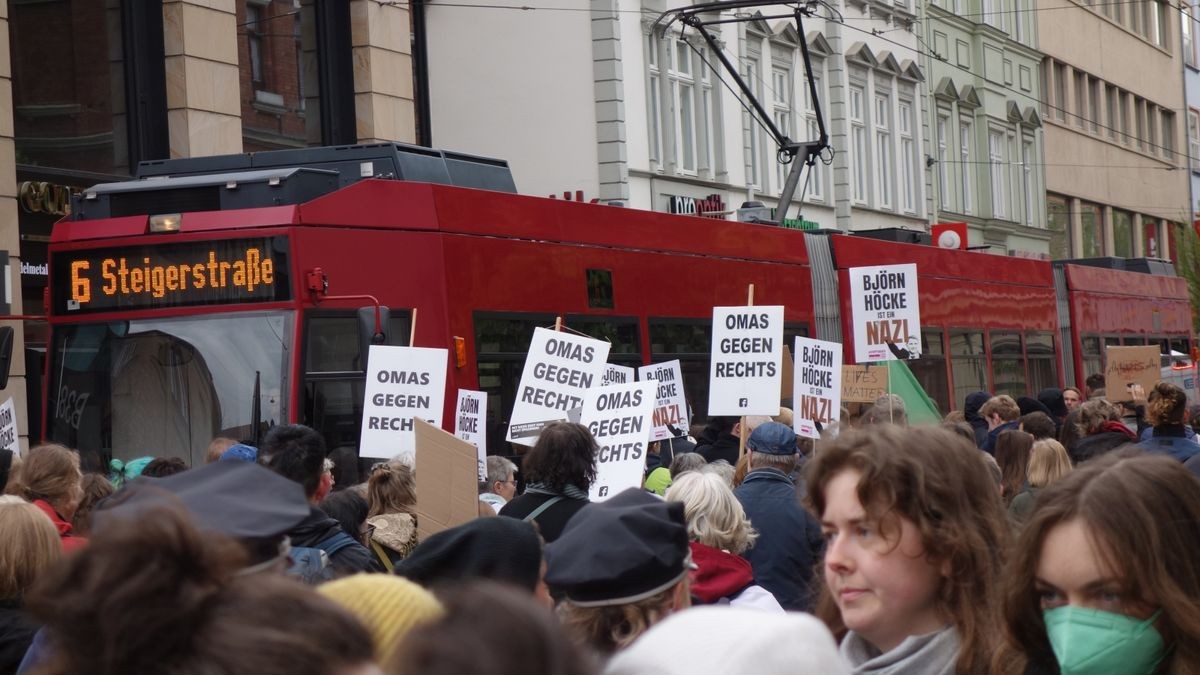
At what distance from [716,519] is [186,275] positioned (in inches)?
248

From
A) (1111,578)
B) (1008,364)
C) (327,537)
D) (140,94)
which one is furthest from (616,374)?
(1008,364)

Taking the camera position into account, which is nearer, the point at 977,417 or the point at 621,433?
the point at 621,433

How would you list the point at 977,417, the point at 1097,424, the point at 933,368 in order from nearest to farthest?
1. the point at 1097,424
2. the point at 977,417
3. the point at 933,368

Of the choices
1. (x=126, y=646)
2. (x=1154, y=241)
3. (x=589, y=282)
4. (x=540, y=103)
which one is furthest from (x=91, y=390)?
(x=1154, y=241)

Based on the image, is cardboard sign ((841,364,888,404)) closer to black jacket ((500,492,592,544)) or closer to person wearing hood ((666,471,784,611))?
black jacket ((500,492,592,544))

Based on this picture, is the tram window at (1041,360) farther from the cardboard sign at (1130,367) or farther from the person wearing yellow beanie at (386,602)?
the person wearing yellow beanie at (386,602)

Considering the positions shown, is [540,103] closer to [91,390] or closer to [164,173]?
[164,173]

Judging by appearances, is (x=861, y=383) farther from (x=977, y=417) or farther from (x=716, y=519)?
(x=716, y=519)

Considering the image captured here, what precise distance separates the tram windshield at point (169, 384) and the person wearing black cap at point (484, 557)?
289 inches

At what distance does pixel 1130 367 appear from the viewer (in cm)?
1945

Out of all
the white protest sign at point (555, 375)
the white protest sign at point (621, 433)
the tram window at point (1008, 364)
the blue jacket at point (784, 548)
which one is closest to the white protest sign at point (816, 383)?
the white protest sign at point (555, 375)

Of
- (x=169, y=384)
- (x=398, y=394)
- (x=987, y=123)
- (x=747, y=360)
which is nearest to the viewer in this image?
(x=398, y=394)

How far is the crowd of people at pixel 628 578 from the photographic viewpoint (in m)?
1.82

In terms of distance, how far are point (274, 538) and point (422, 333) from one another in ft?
30.9
